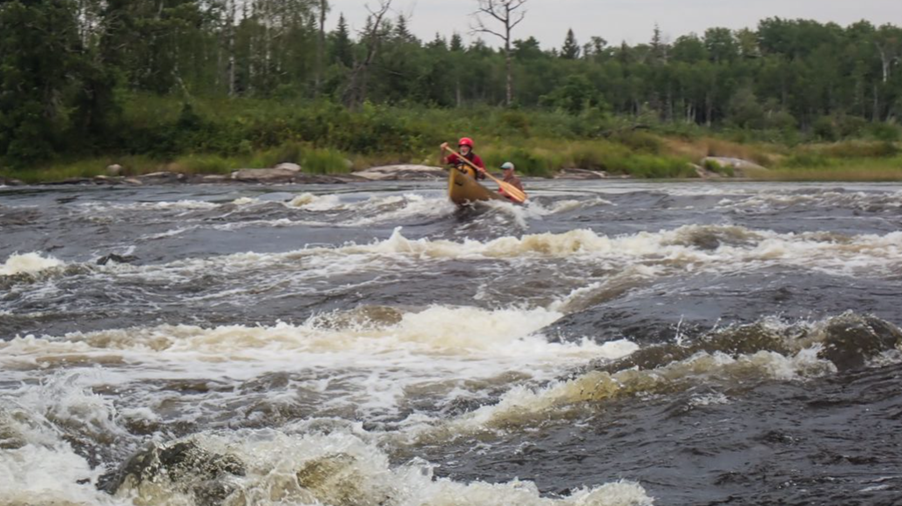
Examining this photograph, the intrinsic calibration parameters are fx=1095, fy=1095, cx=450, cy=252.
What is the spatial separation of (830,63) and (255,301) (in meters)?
72.6

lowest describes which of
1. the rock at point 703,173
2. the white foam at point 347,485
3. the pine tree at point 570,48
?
the white foam at point 347,485

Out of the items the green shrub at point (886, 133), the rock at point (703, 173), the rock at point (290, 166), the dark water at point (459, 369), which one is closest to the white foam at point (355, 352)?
the dark water at point (459, 369)

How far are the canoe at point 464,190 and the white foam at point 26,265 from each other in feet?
22.4

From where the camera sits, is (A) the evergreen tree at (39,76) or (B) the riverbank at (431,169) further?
(A) the evergreen tree at (39,76)

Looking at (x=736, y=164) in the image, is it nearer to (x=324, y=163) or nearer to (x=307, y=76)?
(x=324, y=163)

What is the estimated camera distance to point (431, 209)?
711 inches

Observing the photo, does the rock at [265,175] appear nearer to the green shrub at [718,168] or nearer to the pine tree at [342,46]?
the green shrub at [718,168]

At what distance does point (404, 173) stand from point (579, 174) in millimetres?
5109

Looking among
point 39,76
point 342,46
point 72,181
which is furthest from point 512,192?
point 342,46

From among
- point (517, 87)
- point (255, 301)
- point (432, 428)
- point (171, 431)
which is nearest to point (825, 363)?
point (432, 428)

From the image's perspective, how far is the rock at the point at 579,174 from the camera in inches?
1240

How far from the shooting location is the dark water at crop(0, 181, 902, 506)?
16.3 ft

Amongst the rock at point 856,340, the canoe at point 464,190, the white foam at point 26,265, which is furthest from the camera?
the canoe at point 464,190

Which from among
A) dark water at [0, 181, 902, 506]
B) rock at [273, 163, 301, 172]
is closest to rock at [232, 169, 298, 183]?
rock at [273, 163, 301, 172]
